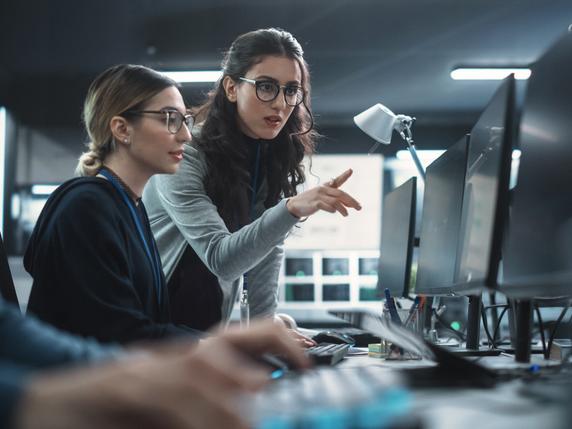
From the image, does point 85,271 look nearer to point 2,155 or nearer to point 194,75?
point 194,75

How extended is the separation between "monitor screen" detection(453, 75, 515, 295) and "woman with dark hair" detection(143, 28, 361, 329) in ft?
1.37

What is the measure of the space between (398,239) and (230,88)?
0.76 metres

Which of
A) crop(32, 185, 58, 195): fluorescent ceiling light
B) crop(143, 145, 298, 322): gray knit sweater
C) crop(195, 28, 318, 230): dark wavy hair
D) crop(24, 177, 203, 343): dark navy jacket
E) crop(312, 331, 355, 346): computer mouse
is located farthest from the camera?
crop(32, 185, 58, 195): fluorescent ceiling light

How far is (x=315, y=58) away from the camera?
6.38 meters

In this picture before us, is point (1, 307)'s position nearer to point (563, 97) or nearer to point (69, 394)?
point (69, 394)

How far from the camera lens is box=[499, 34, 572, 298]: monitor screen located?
3.71 feet

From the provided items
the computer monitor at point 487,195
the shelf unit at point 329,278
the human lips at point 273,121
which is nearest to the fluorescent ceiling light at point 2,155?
the shelf unit at point 329,278

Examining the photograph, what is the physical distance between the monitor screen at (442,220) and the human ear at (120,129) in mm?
787

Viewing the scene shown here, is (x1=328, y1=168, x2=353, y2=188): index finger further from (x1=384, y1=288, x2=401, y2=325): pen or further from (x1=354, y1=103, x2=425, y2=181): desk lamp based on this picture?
(x1=354, y1=103, x2=425, y2=181): desk lamp

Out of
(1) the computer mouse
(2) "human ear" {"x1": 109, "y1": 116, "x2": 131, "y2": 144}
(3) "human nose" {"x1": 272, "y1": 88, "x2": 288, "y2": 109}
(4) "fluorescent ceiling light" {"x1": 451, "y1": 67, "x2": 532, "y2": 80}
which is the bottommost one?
(1) the computer mouse

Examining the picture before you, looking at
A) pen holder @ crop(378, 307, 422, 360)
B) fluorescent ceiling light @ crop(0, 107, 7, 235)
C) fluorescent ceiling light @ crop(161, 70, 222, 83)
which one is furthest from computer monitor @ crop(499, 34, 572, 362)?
fluorescent ceiling light @ crop(0, 107, 7, 235)

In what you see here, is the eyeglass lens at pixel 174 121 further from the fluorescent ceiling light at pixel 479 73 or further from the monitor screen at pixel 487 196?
the fluorescent ceiling light at pixel 479 73

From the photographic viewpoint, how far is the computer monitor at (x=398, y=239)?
2.17 m

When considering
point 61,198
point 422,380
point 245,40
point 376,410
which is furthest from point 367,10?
point 376,410
